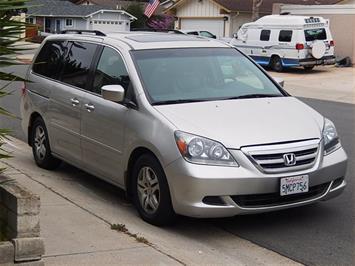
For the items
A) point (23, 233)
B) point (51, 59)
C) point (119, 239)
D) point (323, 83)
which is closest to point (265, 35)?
point (323, 83)

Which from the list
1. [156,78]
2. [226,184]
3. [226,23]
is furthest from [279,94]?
[226,23]

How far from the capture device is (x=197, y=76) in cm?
617

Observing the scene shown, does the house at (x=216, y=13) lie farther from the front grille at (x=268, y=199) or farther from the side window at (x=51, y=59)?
the front grille at (x=268, y=199)

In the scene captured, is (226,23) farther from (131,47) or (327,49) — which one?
(131,47)

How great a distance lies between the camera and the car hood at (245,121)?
518cm

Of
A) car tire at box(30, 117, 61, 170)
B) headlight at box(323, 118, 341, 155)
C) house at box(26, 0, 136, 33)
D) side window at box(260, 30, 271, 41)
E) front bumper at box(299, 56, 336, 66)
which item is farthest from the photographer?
house at box(26, 0, 136, 33)

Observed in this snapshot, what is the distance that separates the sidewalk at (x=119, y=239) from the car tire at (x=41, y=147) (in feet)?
2.95

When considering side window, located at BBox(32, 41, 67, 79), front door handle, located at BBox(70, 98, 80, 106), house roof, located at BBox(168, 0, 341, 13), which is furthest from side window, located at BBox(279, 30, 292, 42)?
front door handle, located at BBox(70, 98, 80, 106)

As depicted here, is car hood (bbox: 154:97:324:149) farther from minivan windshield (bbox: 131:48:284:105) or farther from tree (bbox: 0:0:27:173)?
tree (bbox: 0:0:27:173)

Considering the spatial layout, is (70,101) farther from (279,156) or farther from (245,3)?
(245,3)

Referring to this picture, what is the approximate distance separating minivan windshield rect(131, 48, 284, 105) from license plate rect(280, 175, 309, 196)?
1210 mm

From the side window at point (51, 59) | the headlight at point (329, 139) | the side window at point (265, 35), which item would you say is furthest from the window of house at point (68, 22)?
the headlight at point (329, 139)

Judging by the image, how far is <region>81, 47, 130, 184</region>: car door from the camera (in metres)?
5.95

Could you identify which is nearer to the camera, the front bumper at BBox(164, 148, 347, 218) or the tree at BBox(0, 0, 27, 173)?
the tree at BBox(0, 0, 27, 173)
